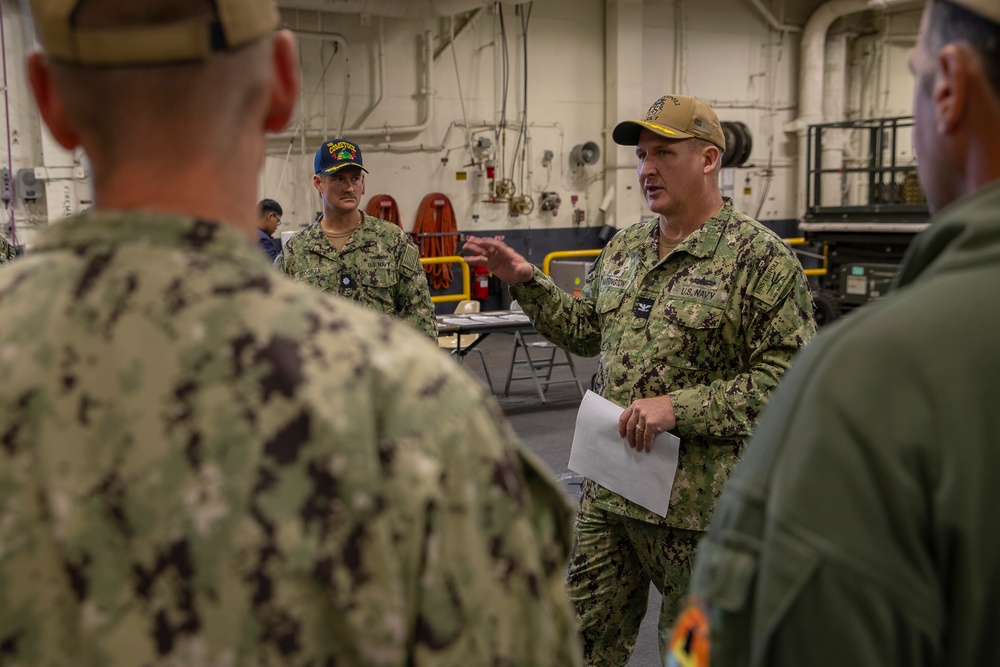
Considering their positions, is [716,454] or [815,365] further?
[716,454]

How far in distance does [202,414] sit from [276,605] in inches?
6.9

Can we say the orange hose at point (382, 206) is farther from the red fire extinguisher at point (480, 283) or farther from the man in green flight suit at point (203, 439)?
the man in green flight suit at point (203, 439)

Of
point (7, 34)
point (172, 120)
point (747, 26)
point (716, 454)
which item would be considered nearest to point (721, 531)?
point (172, 120)

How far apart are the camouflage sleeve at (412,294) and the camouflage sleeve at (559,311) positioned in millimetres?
1655

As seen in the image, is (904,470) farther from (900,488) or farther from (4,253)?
(4,253)

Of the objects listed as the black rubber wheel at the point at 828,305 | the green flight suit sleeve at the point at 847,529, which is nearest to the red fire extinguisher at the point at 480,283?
the black rubber wheel at the point at 828,305

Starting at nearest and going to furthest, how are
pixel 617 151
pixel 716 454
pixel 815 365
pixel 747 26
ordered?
pixel 815 365, pixel 716 454, pixel 617 151, pixel 747 26

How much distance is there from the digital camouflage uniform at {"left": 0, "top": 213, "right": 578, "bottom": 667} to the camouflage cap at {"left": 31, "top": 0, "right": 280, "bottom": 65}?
145mm

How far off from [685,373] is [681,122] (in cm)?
75

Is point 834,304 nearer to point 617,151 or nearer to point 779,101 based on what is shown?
point 617,151

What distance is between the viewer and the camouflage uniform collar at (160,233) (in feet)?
2.83

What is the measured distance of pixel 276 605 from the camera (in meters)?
0.82

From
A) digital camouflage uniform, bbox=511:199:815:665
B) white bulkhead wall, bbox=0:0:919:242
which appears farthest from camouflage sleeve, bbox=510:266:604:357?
white bulkhead wall, bbox=0:0:919:242

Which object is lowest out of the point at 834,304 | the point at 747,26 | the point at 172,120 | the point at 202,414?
the point at 834,304
